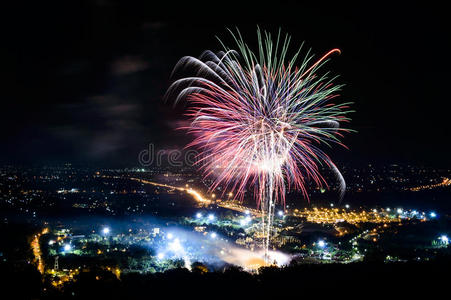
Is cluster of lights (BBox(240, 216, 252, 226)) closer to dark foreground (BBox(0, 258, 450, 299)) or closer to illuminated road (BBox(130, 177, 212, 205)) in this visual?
illuminated road (BBox(130, 177, 212, 205))

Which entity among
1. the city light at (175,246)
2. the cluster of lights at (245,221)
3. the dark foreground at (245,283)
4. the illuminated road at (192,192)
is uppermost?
the illuminated road at (192,192)

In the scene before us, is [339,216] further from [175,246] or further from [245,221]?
[175,246]

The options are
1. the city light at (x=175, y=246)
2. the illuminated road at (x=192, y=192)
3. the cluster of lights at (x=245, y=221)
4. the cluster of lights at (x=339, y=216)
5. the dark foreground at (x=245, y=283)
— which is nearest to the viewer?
the dark foreground at (x=245, y=283)

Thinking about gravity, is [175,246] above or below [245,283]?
above

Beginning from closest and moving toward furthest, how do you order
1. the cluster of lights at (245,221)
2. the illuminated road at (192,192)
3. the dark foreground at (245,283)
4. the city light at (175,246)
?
1. the dark foreground at (245,283)
2. the city light at (175,246)
3. the cluster of lights at (245,221)
4. the illuminated road at (192,192)

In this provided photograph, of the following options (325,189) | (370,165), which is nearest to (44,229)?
(325,189)

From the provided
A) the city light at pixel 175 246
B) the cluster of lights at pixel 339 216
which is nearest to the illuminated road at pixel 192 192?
the cluster of lights at pixel 339 216

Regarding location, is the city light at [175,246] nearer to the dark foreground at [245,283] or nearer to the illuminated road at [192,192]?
the dark foreground at [245,283]

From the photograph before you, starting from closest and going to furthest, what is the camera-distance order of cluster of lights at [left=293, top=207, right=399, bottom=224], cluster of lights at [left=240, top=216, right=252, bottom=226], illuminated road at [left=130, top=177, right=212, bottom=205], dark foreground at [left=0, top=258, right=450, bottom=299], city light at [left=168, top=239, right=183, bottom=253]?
dark foreground at [left=0, top=258, right=450, bottom=299], city light at [left=168, top=239, right=183, bottom=253], cluster of lights at [left=240, top=216, right=252, bottom=226], cluster of lights at [left=293, top=207, right=399, bottom=224], illuminated road at [left=130, top=177, right=212, bottom=205]

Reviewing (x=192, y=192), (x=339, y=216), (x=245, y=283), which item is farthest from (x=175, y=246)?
(x=192, y=192)

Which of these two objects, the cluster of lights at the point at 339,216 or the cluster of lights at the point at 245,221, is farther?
the cluster of lights at the point at 339,216

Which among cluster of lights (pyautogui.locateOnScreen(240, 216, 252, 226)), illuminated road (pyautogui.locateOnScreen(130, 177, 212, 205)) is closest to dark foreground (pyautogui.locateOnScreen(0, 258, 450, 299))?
cluster of lights (pyautogui.locateOnScreen(240, 216, 252, 226))
